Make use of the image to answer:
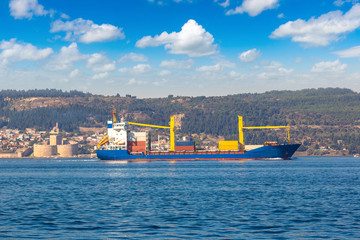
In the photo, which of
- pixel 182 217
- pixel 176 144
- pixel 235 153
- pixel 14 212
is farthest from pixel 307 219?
pixel 176 144

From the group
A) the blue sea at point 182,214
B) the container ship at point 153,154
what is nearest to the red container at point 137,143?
the container ship at point 153,154

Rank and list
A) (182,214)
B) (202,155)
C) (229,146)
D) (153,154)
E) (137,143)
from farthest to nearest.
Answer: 1. (137,143)
2. (229,146)
3. (153,154)
4. (202,155)
5. (182,214)

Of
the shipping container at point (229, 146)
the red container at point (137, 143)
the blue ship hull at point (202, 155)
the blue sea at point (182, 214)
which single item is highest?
the red container at point (137, 143)

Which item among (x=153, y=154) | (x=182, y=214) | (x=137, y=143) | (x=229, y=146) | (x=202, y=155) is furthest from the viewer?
(x=137, y=143)

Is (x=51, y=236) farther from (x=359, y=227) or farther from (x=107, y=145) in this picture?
(x=107, y=145)

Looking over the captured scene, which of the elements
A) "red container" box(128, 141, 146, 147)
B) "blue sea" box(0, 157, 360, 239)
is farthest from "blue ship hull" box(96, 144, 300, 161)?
"blue sea" box(0, 157, 360, 239)

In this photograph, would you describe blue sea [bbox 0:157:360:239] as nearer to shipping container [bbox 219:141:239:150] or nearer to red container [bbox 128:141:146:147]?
shipping container [bbox 219:141:239:150]

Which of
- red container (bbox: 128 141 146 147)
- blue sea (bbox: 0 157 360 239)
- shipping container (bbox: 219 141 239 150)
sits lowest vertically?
blue sea (bbox: 0 157 360 239)

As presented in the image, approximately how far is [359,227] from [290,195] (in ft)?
60.3

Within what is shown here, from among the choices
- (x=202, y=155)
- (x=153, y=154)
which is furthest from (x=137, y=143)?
(x=202, y=155)

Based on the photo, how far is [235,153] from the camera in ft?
562

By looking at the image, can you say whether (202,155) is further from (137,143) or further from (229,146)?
(137,143)

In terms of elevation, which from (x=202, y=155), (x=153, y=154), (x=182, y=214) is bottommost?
(x=182, y=214)

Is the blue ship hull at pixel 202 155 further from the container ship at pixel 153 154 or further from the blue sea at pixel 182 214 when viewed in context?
the blue sea at pixel 182 214
